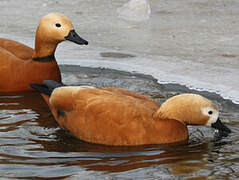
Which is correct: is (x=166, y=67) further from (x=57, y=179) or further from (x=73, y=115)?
(x=57, y=179)

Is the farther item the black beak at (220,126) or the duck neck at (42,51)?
the duck neck at (42,51)

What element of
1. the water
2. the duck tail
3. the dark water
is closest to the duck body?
the water

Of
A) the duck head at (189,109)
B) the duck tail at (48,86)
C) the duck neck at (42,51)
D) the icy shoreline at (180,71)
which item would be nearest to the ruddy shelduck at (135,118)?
the duck head at (189,109)

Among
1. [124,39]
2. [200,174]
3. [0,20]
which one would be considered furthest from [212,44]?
[200,174]

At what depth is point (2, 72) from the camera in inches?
247

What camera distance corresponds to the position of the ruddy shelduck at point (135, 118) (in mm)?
4703

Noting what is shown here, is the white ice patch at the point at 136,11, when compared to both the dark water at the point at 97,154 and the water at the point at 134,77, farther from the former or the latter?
the dark water at the point at 97,154

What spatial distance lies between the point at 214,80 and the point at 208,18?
2.84m

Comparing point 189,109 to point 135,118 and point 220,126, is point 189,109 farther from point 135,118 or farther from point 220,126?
point 135,118

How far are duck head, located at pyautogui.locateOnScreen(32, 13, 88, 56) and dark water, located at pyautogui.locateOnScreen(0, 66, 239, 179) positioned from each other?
31.4 inches

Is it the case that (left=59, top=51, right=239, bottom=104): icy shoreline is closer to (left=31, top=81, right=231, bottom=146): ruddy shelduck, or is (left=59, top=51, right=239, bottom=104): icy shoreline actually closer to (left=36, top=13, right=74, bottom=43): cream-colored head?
(left=36, top=13, right=74, bottom=43): cream-colored head

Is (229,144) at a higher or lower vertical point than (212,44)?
lower

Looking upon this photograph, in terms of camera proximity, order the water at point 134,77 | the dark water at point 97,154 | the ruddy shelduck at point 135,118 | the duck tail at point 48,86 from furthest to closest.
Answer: the duck tail at point 48,86, the ruddy shelduck at point 135,118, the water at point 134,77, the dark water at point 97,154

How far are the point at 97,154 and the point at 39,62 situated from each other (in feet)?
6.71
